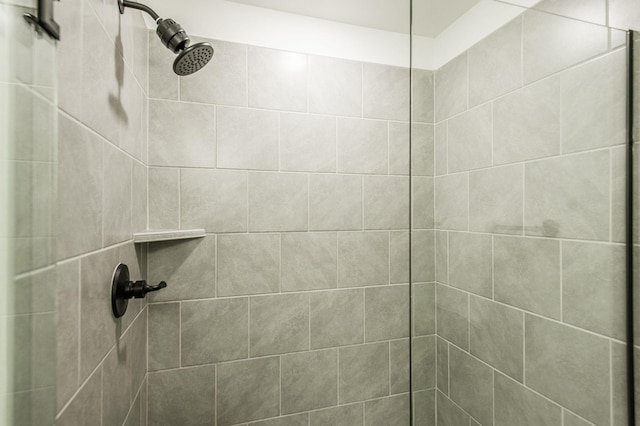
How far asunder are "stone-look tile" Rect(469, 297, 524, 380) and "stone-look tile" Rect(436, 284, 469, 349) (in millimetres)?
12

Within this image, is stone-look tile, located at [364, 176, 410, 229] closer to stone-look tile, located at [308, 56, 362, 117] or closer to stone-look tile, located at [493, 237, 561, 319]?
stone-look tile, located at [308, 56, 362, 117]

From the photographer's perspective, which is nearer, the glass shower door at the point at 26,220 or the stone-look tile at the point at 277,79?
the glass shower door at the point at 26,220

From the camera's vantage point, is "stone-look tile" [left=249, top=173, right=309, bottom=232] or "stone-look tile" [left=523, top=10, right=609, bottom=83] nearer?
"stone-look tile" [left=523, top=10, right=609, bottom=83]

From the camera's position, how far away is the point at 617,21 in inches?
24.8

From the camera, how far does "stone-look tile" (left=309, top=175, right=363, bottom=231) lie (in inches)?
52.4

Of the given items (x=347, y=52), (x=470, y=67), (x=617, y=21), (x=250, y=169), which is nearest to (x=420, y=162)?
(x=470, y=67)

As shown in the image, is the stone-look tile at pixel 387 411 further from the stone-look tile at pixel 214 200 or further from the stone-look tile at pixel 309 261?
the stone-look tile at pixel 214 200

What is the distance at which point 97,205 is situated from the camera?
A: 0.69 m

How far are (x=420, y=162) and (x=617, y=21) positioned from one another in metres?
0.48

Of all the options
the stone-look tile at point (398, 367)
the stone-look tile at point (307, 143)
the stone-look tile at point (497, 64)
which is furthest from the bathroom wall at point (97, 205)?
the stone-look tile at point (398, 367)

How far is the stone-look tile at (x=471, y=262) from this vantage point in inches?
25.5

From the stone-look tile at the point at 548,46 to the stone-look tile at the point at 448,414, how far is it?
2.25 ft

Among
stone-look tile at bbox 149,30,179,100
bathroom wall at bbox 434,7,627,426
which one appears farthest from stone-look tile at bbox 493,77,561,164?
stone-look tile at bbox 149,30,179,100

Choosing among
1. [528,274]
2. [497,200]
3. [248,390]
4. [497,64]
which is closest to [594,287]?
[528,274]
